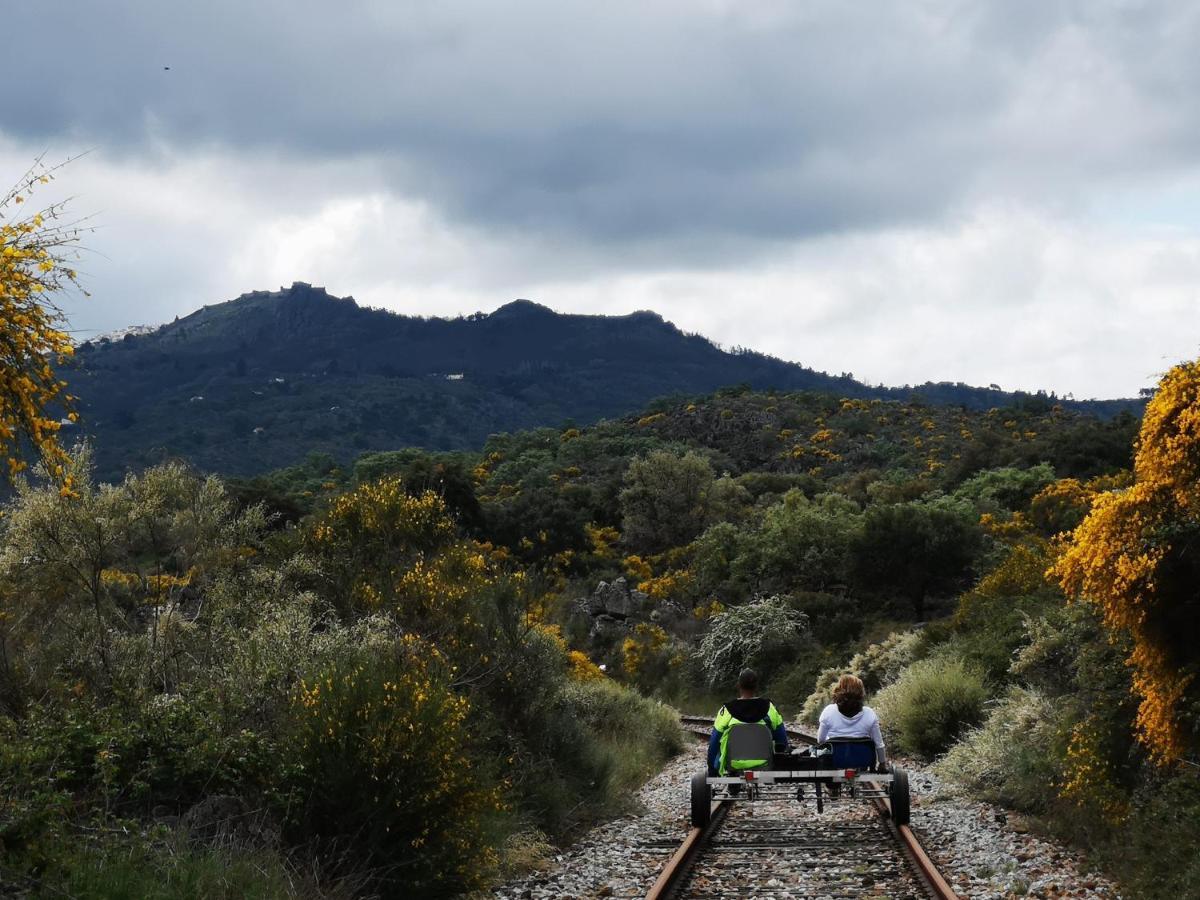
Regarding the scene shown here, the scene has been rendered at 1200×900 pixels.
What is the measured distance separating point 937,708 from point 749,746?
7.97m

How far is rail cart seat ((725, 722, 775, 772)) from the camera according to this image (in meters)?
11.9

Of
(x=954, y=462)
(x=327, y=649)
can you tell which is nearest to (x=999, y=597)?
(x=327, y=649)

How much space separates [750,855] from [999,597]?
50.8ft

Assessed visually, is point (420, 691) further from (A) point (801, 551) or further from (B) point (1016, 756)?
(A) point (801, 551)

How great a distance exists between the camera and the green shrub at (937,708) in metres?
18.4

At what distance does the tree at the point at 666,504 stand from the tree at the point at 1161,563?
45.0 m

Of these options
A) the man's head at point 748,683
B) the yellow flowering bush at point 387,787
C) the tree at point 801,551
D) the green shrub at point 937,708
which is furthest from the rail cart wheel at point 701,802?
the tree at point 801,551

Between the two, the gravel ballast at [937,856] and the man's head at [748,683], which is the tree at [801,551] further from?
the man's head at [748,683]

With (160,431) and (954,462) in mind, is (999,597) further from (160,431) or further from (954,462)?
(160,431)

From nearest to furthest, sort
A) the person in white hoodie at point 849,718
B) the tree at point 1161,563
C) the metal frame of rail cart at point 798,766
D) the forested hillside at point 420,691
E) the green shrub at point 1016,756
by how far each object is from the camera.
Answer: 1. the forested hillside at point 420,691
2. the tree at point 1161,563
3. the metal frame of rail cart at point 798,766
4. the person in white hoodie at point 849,718
5. the green shrub at point 1016,756

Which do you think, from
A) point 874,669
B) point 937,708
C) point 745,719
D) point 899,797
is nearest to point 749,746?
point 745,719

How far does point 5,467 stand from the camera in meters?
7.56

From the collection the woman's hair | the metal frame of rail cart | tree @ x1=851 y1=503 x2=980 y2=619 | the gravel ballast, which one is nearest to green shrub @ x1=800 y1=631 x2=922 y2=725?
tree @ x1=851 y1=503 x2=980 y2=619

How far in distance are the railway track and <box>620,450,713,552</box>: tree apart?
42.1 meters
